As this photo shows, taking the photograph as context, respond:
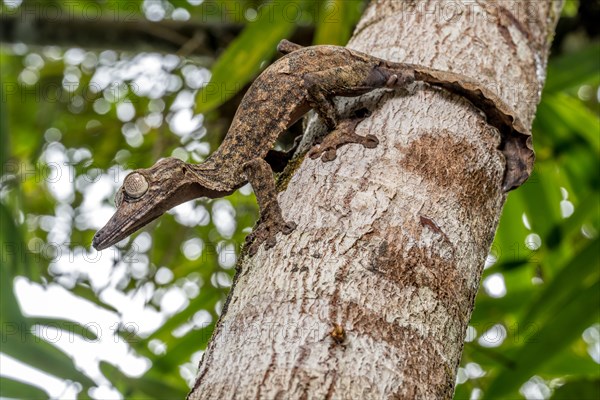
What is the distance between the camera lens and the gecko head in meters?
3.10

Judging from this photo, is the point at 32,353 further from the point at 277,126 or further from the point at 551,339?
the point at 551,339

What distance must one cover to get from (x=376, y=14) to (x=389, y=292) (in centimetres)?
180

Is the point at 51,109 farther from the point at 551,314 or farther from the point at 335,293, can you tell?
the point at 335,293

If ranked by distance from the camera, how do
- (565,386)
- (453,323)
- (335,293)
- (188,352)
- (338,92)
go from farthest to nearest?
(188,352)
(565,386)
(338,92)
(453,323)
(335,293)

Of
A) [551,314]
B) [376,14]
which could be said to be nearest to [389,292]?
[376,14]

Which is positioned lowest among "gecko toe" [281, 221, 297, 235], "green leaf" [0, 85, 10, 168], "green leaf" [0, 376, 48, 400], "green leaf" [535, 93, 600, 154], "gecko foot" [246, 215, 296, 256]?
"green leaf" [535, 93, 600, 154]

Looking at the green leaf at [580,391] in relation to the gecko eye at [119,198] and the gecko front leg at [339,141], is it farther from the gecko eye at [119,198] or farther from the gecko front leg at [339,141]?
the gecko eye at [119,198]

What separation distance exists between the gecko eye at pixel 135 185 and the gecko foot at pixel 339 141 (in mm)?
879

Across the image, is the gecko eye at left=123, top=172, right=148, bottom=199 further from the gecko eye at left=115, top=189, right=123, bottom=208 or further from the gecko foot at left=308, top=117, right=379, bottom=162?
the gecko foot at left=308, top=117, right=379, bottom=162

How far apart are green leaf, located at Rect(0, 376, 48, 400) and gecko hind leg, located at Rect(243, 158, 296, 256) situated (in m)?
1.60

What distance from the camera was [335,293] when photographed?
198cm

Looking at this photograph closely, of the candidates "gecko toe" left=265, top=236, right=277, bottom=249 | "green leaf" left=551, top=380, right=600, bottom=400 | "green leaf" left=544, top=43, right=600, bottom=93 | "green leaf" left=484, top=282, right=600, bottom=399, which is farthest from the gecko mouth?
"green leaf" left=544, top=43, right=600, bottom=93

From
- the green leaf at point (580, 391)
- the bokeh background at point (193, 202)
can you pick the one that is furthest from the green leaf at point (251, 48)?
the green leaf at point (580, 391)

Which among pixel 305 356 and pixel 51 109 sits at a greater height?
pixel 51 109
